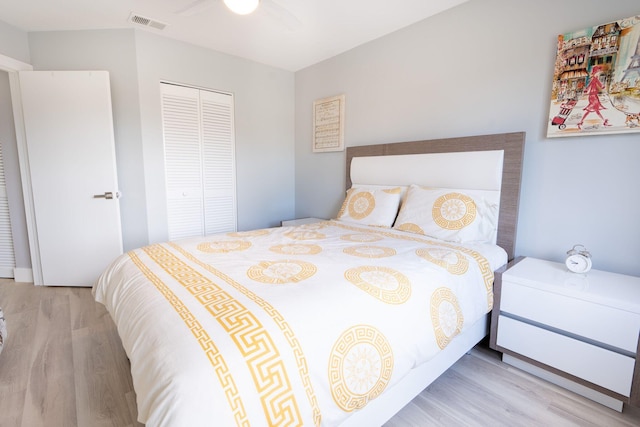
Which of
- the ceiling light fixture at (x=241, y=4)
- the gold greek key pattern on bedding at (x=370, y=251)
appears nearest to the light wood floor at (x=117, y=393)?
the gold greek key pattern on bedding at (x=370, y=251)

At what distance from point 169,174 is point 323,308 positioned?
8.86 ft

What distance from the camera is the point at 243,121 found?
3609 millimetres

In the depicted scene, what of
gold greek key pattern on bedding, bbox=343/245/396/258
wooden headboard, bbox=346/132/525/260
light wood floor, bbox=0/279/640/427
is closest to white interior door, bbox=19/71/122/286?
light wood floor, bbox=0/279/640/427

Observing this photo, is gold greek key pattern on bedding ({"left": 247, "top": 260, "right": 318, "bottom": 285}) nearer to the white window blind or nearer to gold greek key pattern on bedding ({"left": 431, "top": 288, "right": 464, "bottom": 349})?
gold greek key pattern on bedding ({"left": 431, "top": 288, "right": 464, "bottom": 349})

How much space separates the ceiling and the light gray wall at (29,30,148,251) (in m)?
0.08

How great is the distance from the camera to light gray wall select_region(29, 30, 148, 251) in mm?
2809

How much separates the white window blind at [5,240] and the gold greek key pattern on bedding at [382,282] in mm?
3851

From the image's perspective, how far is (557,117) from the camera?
6.33 feet

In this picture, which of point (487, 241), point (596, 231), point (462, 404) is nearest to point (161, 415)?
point (462, 404)

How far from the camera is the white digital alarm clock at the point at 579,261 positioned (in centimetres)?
170

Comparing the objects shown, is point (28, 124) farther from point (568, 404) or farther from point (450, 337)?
point (568, 404)

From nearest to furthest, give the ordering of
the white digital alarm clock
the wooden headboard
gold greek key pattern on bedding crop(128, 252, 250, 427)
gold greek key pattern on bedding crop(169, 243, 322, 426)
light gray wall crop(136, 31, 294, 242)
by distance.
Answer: gold greek key pattern on bedding crop(128, 252, 250, 427) → gold greek key pattern on bedding crop(169, 243, 322, 426) → the white digital alarm clock → the wooden headboard → light gray wall crop(136, 31, 294, 242)

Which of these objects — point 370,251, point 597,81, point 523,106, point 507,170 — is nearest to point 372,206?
point 370,251

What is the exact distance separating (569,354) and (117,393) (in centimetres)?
240
